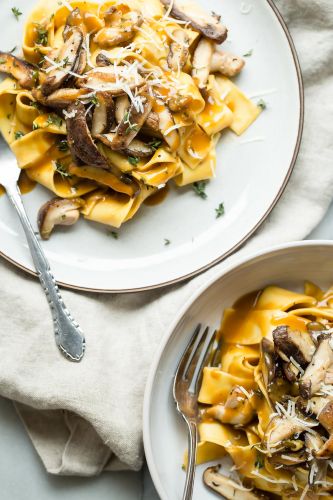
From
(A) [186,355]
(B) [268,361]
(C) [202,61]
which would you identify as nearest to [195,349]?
(A) [186,355]

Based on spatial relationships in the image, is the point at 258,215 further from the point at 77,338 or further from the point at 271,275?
the point at 77,338

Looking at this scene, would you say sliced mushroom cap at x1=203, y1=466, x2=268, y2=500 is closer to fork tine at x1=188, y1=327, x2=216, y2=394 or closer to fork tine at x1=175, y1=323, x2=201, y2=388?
fork tine at x1=188, y1=327, x2=216, y2=394

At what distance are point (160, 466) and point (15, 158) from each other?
1.72 metres

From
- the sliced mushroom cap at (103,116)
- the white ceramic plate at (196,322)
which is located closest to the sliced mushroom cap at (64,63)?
the sliced mushroom cap at (103,116)

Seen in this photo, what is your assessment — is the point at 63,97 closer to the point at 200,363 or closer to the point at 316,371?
the point at 200,363

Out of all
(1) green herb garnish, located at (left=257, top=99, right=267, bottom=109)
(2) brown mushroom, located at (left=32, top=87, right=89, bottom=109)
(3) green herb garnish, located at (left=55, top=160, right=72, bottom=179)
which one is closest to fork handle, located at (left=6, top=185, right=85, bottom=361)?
(3) green herb garnish, located at (left=55, top=160, right=72, bottom=179)

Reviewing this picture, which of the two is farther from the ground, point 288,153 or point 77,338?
point 288,153

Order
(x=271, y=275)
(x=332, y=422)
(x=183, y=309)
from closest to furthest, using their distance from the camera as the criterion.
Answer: (x=332, y=422)
(x=183, y=309)
(x=271, y=275)

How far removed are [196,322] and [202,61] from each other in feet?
4.40

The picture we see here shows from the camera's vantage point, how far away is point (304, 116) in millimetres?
3779

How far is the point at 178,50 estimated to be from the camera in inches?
141

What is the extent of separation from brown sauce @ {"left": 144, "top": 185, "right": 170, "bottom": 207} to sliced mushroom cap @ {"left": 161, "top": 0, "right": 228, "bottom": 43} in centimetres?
81

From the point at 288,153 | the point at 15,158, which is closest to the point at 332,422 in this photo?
the point at 288,153

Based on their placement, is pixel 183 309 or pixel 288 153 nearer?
pixel 183 309
